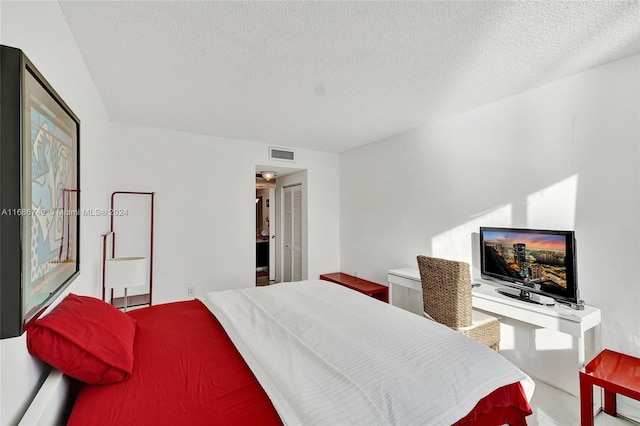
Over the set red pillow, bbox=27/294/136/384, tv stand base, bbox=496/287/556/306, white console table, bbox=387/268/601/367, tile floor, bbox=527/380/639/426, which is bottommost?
tile floor, bbox=527/380/639/426

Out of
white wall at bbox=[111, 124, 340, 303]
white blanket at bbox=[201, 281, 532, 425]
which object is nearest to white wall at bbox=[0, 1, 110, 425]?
white wall at bbox=[111, 124, 340, 303]

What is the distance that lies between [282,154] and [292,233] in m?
1.53

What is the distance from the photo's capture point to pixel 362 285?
13.7ft

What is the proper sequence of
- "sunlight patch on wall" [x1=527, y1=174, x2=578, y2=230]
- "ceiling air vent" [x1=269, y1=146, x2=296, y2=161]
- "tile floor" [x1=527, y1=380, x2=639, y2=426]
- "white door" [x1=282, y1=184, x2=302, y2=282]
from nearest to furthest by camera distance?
1. "tile floor" [x1=527, y1=380, x2=639, y2=426]
2. "sunlight patch on wall" [x1=527, y1=174, x2=578, y2=230]
3. "ceiling air vent" [x1=269, y1=146, x2=296, y2=161]
4. "white door" [x1=282, y1=184, x2=302, y2=282]

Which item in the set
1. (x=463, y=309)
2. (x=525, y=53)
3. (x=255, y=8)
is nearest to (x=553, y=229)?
(x=463, y=309)

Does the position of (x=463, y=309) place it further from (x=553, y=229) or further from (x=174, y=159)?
(x=174, y=159)

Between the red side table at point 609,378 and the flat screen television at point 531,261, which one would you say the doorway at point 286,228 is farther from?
the red side table at point 609,378

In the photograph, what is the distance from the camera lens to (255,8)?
1579 mm

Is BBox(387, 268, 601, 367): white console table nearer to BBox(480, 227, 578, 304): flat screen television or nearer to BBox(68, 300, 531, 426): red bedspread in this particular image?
BBox(480, 227, 578, 304): flat screen television

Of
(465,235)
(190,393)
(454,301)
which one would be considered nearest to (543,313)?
(454,301)

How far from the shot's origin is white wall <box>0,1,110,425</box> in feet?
2.97

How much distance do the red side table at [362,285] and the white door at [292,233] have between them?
2.19 feet

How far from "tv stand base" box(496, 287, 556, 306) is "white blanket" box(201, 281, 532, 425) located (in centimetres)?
112

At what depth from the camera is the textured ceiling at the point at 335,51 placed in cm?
161
